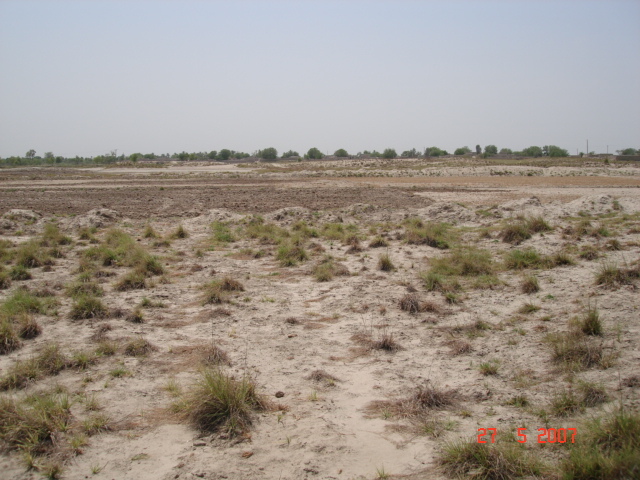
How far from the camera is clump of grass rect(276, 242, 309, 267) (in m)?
13.3

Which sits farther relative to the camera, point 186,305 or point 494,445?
point 186,305

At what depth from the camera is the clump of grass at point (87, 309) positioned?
8.73m

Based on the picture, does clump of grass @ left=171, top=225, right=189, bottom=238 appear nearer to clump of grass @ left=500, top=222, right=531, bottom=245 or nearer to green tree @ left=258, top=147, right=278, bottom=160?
clump of grass @ left=500, top=222, right=531, bottom=245

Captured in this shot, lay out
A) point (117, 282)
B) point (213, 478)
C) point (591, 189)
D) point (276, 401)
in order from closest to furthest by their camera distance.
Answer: point (213, 478)
point (276, 401)
point (117, 282)
point (591, 189)

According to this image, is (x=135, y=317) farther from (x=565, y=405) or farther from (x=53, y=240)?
(x=53, y=240)

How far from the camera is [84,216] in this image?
69.9 feet

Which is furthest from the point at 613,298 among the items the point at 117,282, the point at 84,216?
the point at 84,216

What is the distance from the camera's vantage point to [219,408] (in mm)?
5219

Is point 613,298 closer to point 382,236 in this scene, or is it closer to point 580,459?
point 580,459

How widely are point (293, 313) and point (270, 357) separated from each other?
2.13 meters

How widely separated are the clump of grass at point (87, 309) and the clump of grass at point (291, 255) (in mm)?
5498
